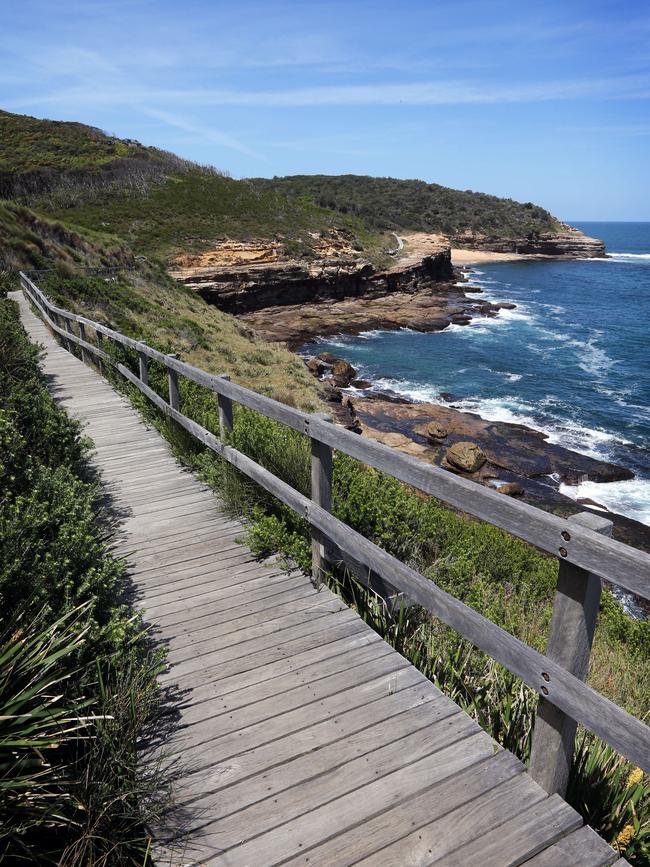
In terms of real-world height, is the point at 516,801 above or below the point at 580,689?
below

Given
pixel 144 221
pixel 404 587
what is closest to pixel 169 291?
pixel 144 221

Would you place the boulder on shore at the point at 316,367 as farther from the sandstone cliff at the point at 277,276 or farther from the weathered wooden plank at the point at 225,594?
the weathered wooden plank at the point at 225,594

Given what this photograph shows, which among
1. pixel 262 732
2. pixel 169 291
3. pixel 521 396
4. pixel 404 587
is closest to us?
→ pixel 262 732

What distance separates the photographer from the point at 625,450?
23656 millimetres

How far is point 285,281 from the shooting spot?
4791 cm

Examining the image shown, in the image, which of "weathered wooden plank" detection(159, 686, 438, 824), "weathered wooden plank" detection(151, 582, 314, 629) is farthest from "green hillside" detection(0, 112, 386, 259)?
"weathered wooden plank" detection(159, 686, 438, 824)

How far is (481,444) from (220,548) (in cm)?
1994

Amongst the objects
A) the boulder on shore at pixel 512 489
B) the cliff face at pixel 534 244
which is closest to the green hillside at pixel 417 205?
the cliff face at pixel 534 244

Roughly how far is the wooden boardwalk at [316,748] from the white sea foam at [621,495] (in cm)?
1725

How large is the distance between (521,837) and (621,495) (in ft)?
64.4

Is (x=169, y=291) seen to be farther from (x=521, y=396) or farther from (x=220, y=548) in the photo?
(x=220, y=548)

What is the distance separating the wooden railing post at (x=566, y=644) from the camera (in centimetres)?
210

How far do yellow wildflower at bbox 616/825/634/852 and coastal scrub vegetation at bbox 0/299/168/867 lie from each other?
6.11 feet

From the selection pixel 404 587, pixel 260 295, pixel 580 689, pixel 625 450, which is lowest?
pixel 625 450
